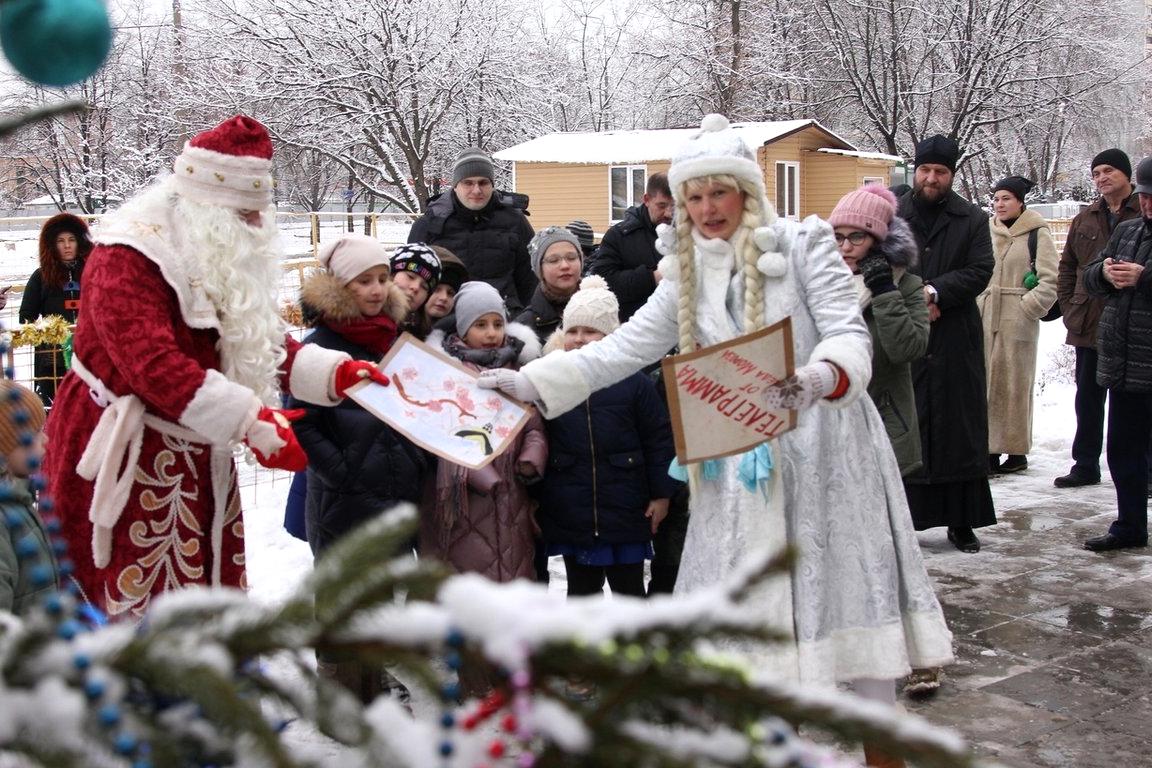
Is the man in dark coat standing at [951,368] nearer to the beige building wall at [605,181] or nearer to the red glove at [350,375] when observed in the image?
the red glove at [350,375]

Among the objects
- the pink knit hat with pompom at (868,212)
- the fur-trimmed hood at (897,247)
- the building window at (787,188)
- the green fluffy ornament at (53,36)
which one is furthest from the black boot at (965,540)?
the building window at (787,188)

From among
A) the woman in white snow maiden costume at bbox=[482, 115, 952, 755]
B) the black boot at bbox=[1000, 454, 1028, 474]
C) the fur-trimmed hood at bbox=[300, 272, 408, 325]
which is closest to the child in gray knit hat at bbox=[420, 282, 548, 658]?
the fur-trimmed hood at bbox=[300, 272, 408, 325]

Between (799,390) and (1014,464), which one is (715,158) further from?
(1014,464)

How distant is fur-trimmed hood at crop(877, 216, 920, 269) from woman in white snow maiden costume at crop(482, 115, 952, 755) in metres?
1.81

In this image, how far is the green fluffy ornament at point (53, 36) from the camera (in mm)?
1132

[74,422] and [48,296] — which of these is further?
[48,296]

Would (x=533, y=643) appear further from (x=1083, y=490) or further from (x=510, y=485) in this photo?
(x=1083, y=490)

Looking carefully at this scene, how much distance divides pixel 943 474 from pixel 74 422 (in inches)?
173

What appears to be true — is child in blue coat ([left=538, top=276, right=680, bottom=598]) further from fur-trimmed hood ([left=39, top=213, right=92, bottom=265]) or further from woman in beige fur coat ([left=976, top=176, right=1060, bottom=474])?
fur-trimmed hood ([left=39, top=213, right=92, bottom=265])

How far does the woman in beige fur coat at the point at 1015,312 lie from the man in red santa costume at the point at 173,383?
6108mm

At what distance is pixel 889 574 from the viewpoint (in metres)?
3.66

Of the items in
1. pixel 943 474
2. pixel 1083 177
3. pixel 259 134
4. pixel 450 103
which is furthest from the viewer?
pixel 1083 177

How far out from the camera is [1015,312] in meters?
8.51

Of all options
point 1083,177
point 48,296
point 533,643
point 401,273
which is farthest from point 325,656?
point 1083,177
